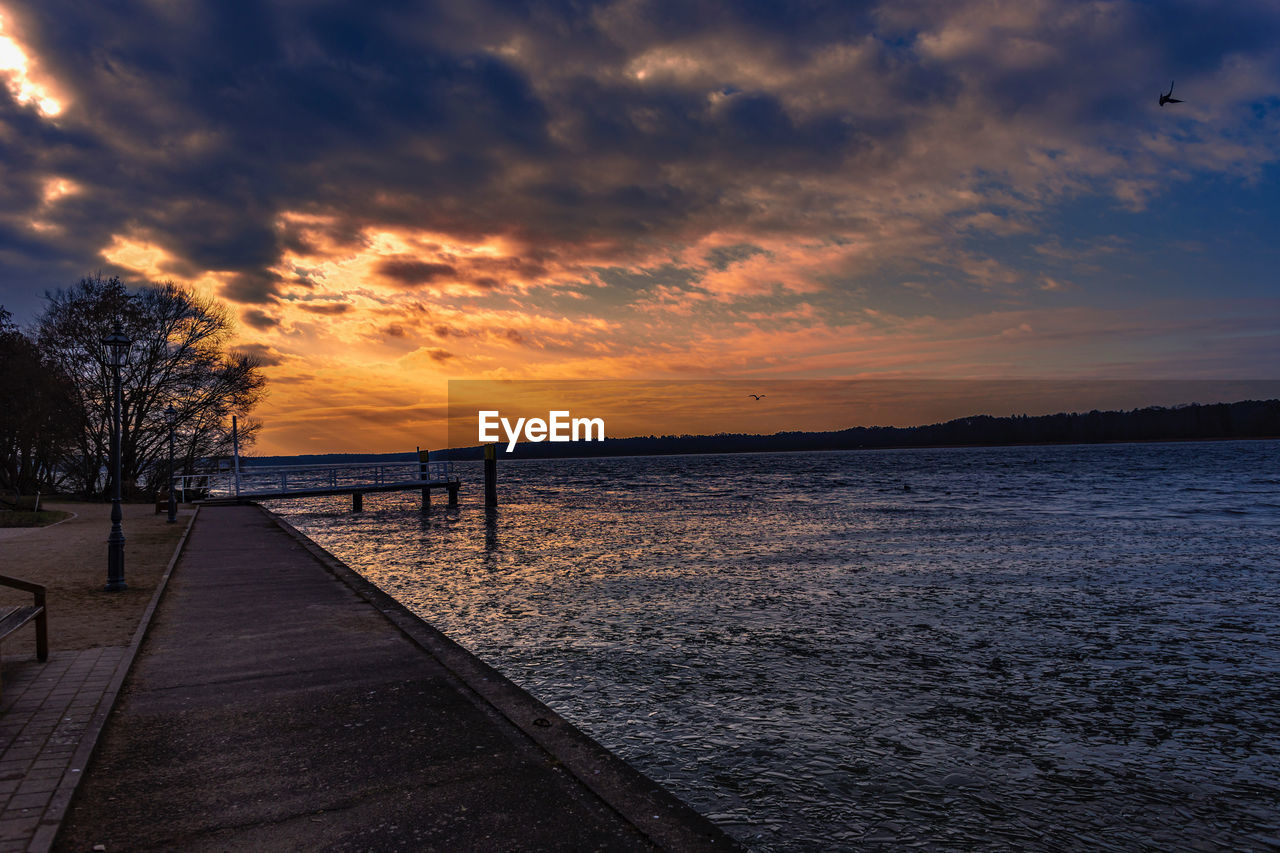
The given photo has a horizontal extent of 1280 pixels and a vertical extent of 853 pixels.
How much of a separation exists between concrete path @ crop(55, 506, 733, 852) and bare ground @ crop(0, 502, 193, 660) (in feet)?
3.77

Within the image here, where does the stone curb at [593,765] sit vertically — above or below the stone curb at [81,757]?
below

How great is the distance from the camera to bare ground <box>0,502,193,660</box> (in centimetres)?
906

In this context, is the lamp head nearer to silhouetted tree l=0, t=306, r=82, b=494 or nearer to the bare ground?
the bare ground

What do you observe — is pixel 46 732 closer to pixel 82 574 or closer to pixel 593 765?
pixel 593 765

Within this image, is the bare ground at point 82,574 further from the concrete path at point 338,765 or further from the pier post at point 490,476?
the pier post at point 490,476

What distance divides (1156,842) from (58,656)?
10701 millimetres

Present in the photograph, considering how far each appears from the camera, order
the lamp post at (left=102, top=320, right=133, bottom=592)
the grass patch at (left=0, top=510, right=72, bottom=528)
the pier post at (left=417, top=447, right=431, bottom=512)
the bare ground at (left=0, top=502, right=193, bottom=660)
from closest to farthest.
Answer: the bare ground at (left=0, top=502, right=193, bottom=660) < the lamp post at (left=102, top=320, right=133, bottom=592) < the grass patch at (left=0, top=510, right=72, bottom=528) < the pier post at (left=417, top=447, right=431, bottom=512)

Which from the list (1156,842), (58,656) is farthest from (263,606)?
(1156,842)

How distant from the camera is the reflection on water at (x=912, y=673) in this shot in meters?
5.89

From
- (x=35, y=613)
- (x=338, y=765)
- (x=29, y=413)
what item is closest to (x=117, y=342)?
(x=35, y=613)

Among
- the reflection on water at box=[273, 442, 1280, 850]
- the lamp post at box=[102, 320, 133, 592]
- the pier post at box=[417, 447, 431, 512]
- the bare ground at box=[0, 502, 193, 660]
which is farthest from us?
the pier post at box=[417, 447, 431, 512]

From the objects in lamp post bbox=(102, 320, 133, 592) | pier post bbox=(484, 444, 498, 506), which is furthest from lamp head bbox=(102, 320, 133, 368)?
pier post bbox=(484, 444, 498, 506)

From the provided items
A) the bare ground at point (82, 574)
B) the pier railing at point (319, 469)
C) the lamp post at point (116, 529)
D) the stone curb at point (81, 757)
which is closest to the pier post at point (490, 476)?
the pier railing at point (319, 469)

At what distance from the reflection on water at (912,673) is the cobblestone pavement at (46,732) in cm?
428
